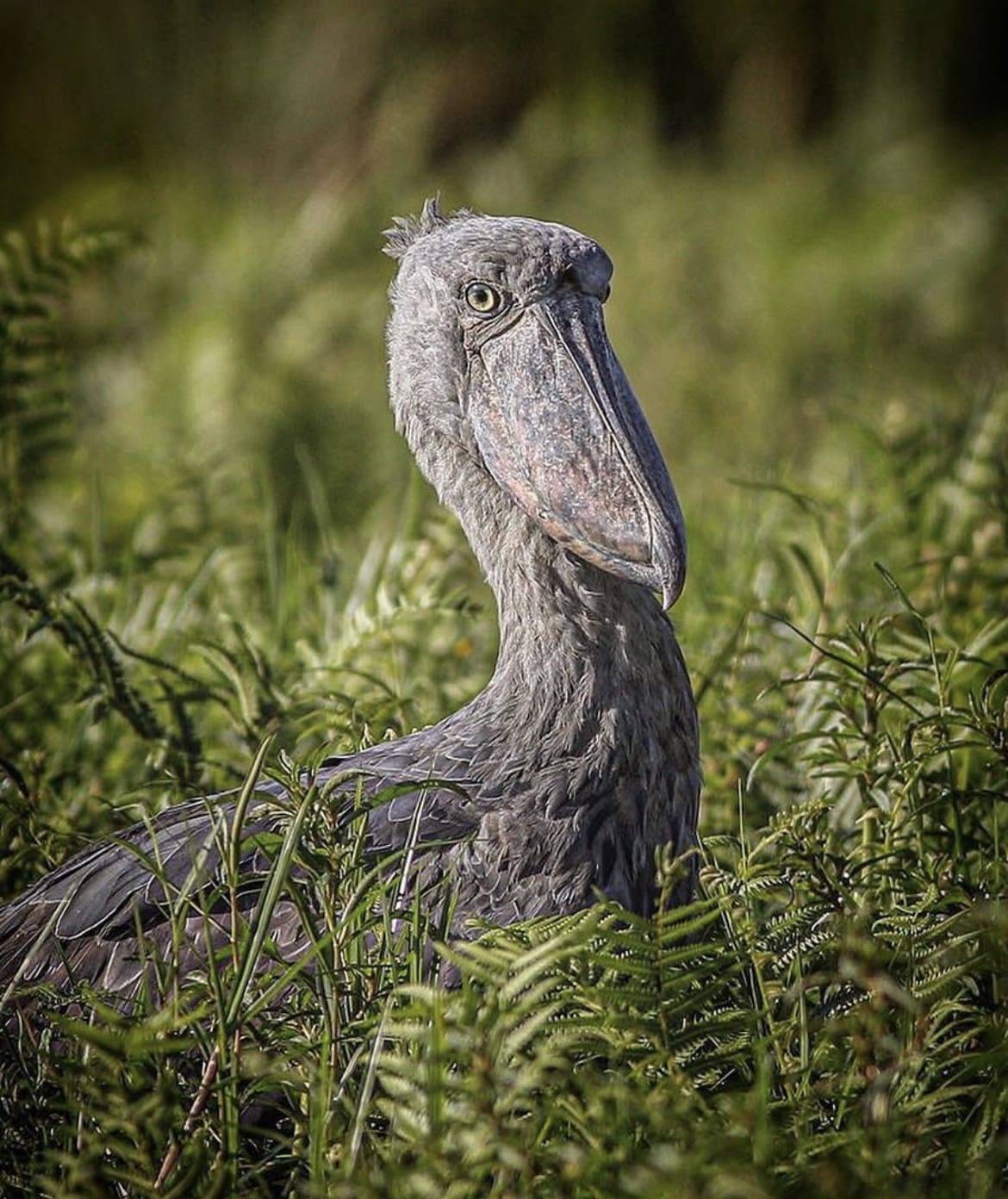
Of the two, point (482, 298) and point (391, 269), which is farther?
point (391, 269)

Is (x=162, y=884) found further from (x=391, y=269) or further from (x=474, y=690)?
(x=391, y=269)

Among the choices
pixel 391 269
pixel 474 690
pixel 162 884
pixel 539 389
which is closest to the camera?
pixel 162 884

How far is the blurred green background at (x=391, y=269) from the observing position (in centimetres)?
326

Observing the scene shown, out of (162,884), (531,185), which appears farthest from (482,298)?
(531,185)

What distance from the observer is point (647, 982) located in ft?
5.38

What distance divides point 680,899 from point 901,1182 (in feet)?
2.07

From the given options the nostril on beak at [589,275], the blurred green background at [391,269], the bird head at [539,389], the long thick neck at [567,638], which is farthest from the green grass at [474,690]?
the nostril on beak at [589,275]

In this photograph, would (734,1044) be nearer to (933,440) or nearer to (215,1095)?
(215,1095)

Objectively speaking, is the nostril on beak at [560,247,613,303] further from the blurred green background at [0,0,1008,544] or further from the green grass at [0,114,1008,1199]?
the blurred green background at [0,0,1008,544]

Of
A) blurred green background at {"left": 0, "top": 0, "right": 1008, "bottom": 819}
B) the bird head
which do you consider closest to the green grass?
blurred green background at {"left": 0, "top": 0, "right": 1008, "bottom": 819}

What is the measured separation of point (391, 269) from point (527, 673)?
12.7ft

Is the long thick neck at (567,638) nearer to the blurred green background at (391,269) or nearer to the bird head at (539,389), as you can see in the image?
the bird head at (539,389)

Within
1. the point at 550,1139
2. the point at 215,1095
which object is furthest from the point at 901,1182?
the point at 215,1095

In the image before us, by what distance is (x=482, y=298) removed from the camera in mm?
2268
